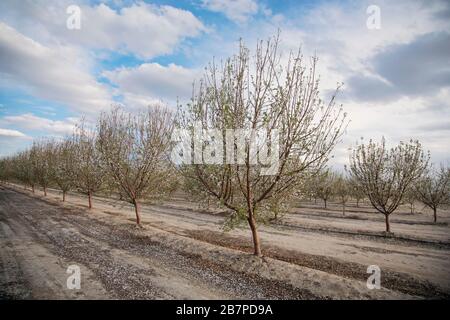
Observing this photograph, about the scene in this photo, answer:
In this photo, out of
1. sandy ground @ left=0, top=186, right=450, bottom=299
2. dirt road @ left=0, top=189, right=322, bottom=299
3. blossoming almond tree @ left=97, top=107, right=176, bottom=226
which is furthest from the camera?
blossoming almond tree @ left=97, top=107, right=176, bottom=226

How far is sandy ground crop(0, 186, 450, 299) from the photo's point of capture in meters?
9.91

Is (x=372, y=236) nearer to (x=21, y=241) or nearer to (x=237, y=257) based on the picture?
(x=237, y=257)

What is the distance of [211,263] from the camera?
13.4 meters

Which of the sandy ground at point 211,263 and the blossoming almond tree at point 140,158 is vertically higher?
the blossoming almond tree at point 140,158

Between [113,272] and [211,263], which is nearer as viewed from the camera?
[113,272]

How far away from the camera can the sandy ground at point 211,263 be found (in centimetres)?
991

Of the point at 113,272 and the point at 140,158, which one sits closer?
the point at 113,272

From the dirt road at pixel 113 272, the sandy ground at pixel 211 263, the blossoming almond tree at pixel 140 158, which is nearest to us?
the dirt road at pixel 113 272

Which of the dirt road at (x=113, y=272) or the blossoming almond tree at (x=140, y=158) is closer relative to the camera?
the dirt road at (x=113, y=272)

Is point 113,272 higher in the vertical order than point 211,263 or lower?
higher

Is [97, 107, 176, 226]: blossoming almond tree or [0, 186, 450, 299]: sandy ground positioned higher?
[97, 107, 176, 226]: blossoming almond tree
